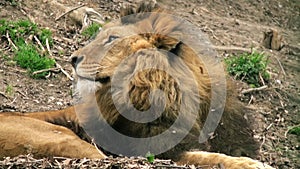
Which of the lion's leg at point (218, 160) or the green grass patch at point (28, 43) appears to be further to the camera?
the green grass patch at point (28, 43)

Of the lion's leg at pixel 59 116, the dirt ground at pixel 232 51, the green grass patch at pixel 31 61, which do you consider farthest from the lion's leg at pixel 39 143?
the green grass patch at pixel 31 61

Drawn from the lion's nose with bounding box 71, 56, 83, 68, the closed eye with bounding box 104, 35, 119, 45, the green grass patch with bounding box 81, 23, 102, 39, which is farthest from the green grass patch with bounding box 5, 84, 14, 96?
the closed eye with bounding box 104, 35, 119, 45

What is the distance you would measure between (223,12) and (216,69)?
Answer: 4993 mm

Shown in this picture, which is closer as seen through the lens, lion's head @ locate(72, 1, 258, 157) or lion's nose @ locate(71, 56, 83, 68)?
lion's head @ locate(72, 1, 258, 157)

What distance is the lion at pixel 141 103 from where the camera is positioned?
374 cm

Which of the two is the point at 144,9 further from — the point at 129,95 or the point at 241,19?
the point at 241,19

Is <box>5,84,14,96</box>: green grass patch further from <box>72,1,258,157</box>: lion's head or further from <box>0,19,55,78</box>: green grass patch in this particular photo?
<box>72,1,258,157</box>: lion's head

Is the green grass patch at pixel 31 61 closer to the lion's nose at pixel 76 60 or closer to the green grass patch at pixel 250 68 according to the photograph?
the green grass patch at pixel 250 68

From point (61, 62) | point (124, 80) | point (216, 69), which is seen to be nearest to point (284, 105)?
point (61, 62)

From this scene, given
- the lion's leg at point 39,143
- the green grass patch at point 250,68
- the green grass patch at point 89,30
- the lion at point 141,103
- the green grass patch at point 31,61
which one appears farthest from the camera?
the green grass patch at point 89,30

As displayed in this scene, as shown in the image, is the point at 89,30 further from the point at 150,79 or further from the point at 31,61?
the point at 150,79

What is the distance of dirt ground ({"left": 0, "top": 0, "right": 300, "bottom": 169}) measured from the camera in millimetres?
5871

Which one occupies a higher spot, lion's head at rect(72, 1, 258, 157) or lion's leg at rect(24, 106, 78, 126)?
lion's head at rect(72, 1, 258, 157)

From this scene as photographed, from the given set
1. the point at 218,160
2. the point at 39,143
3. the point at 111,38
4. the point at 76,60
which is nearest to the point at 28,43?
the point at 76,60
